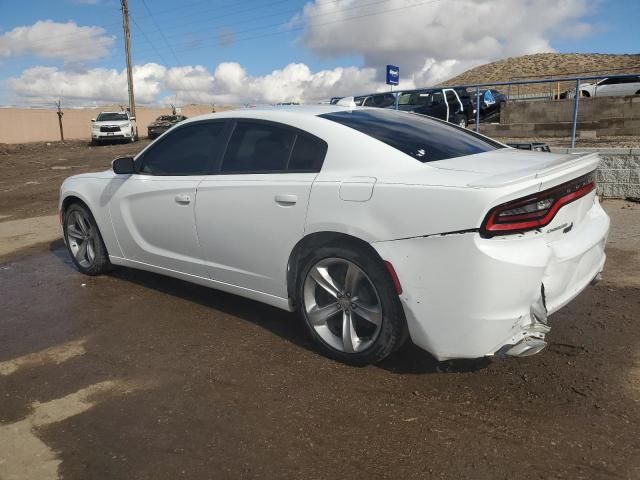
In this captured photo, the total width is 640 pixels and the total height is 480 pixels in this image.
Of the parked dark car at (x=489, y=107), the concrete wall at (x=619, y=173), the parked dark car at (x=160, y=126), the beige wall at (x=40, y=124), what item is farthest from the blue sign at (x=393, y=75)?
the beige wall at (x=40, y=124)

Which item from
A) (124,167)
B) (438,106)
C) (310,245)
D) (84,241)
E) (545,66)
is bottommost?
(84,241)

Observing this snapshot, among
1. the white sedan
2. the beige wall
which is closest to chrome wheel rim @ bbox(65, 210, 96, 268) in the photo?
the white sedan

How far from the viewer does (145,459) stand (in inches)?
96.6

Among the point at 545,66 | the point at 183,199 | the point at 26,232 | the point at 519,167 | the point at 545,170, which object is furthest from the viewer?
the point at 545,66

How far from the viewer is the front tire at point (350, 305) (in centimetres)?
297

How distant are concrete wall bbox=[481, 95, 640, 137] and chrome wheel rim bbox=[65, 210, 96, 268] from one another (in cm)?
870

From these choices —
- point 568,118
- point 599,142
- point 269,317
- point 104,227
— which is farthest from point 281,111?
point 568,118

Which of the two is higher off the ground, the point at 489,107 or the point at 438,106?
the point at 438,106

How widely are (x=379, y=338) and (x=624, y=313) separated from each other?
2.09 m

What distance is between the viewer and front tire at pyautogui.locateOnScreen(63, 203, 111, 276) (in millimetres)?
5102

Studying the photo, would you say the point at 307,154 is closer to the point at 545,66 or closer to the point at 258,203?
the point at 258,203

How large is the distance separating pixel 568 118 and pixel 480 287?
11.2m

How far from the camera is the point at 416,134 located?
349 centimetres

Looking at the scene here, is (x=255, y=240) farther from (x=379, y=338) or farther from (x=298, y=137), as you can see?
(x=379, y=338)
